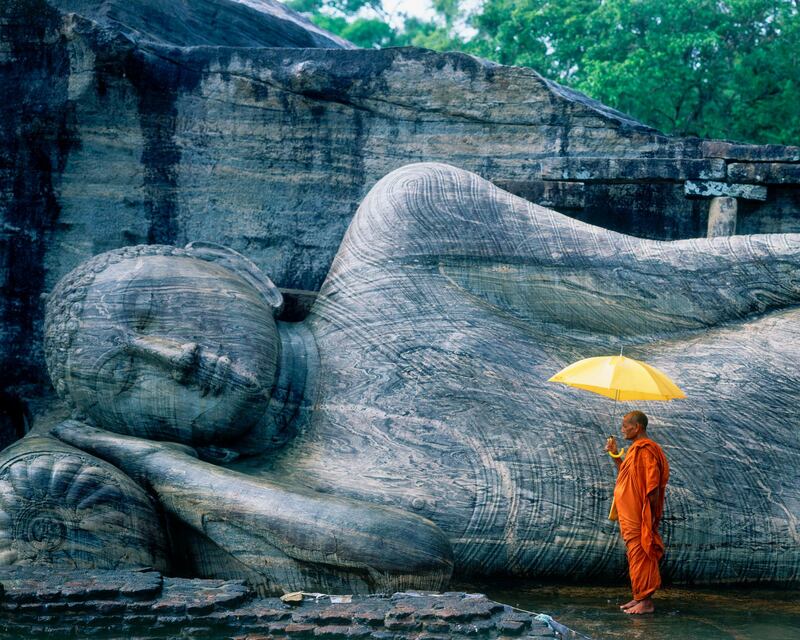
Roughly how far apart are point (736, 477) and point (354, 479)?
170 cm

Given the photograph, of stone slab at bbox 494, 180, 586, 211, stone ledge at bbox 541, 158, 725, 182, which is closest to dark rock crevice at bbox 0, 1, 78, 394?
stone slab at bbox 494, 180, 586, 211

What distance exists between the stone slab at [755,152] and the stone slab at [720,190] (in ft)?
0.55

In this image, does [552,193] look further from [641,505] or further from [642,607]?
[642,607]

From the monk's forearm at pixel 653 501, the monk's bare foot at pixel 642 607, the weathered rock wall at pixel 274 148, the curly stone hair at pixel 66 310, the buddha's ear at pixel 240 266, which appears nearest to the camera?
the monk's bare foot at pixel 642 607

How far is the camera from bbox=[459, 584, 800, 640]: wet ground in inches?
163

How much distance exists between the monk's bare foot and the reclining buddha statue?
1.49ft

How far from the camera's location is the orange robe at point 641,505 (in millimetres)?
4488

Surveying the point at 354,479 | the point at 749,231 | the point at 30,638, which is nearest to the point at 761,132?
the point at 749,231

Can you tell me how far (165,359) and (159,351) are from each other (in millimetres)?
44

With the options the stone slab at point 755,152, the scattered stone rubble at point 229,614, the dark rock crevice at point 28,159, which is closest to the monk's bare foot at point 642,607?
the scattered stone rubble at point 229,614

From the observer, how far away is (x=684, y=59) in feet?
60.2

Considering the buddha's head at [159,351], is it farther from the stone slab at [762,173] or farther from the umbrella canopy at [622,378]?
the stone slab at [762,173]

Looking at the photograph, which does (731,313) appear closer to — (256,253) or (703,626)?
(703,626)

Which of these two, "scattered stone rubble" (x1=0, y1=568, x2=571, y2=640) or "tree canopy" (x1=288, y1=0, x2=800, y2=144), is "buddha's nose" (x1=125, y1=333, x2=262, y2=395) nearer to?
"scattered stone rubble" (x1=0, y1=568, x2=571, y2=640)
